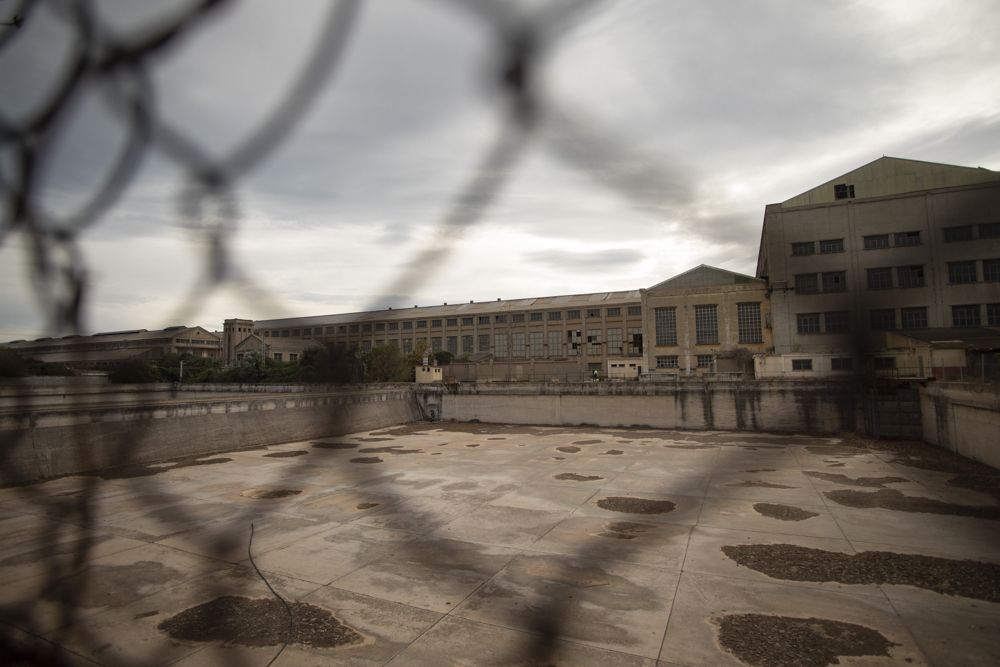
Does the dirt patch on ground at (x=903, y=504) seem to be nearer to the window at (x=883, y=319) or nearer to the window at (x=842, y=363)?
the window at (x=842, y=363)

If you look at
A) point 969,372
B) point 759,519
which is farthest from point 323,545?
point 969,372

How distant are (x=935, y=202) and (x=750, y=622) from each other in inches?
157

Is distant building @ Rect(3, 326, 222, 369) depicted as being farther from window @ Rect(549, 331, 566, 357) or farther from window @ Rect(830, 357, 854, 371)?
window @ Rect(830, 357, 854, 371)

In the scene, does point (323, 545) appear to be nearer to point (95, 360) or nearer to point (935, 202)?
point (95, 360)

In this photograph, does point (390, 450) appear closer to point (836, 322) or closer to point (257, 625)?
point (257, 625)

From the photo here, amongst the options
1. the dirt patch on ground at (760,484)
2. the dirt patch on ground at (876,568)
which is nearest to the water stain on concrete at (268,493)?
the dirt patch on ground at (876,568)

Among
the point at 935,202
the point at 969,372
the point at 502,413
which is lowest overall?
the point at 502,413

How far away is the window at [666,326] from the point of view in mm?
37125

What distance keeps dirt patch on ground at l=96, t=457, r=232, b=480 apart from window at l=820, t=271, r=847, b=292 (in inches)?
496

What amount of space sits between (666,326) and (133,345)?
3814cm

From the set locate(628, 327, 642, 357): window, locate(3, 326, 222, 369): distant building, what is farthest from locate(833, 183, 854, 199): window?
locate(3, 326, 222, 369): distant building

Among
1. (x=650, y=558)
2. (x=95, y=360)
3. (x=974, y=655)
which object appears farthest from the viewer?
(x=650, y=558)

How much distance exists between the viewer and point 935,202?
1276 mm

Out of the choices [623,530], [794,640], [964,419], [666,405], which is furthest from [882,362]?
[666,405]
